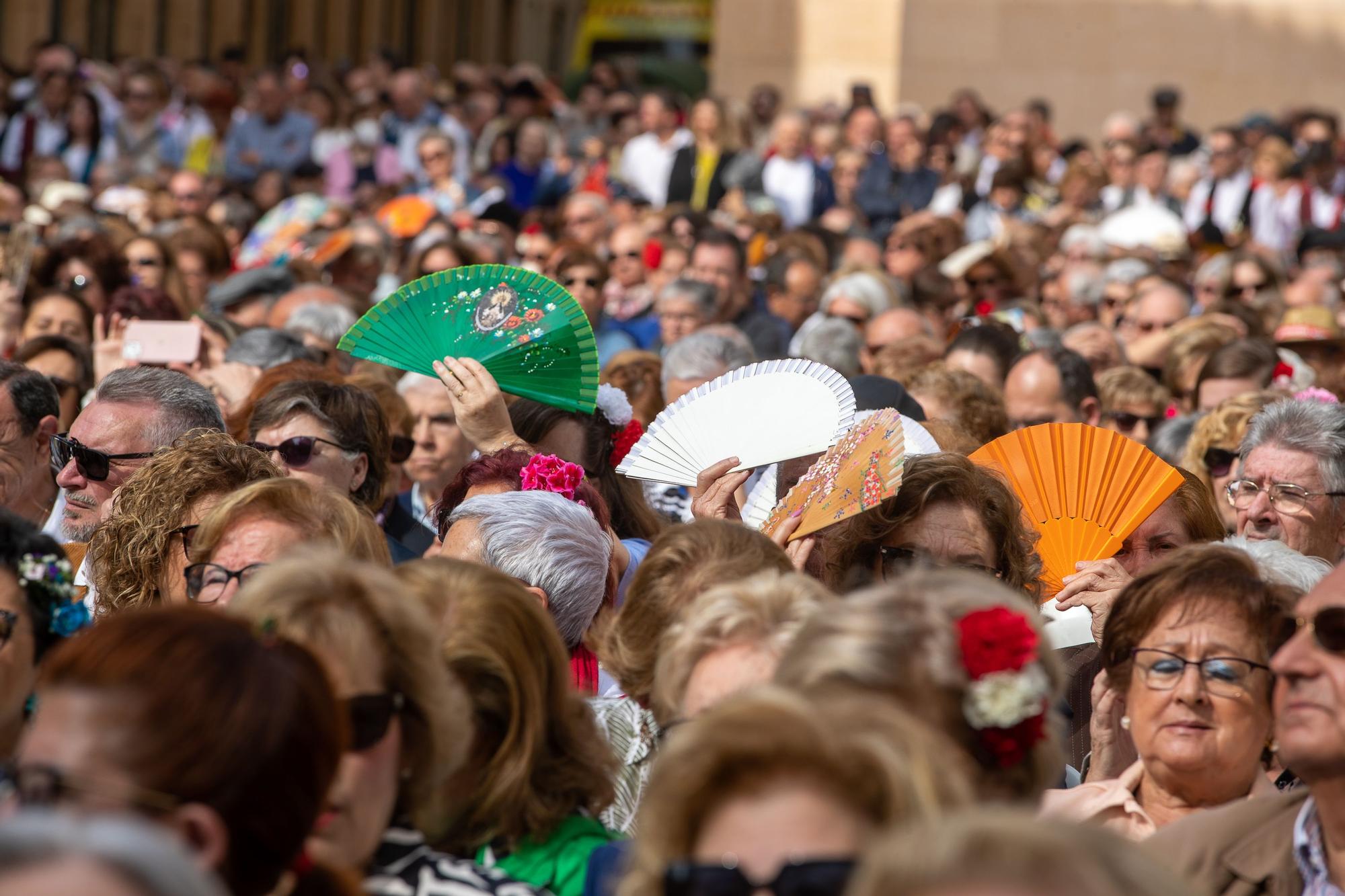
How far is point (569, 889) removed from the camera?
3.24m

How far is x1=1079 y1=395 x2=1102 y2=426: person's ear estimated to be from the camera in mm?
7891

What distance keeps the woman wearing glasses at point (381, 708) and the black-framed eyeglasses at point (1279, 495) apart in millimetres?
3113

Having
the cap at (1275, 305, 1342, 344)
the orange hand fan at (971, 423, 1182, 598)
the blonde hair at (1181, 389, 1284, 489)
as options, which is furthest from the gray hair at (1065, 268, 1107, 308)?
the orange hand fan at (971, 423, 1182, 598)

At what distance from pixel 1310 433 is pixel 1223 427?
1.03 metres

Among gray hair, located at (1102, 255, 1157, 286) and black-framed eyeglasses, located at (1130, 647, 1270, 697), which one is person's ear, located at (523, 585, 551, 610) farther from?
gray hair, located at (1102, 255, 1157, 286)

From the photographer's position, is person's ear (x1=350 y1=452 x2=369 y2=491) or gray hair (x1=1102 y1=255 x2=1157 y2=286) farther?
gray hair (x1=1102 y1=255 x2=1157 y2=286)

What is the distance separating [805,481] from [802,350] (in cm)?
411

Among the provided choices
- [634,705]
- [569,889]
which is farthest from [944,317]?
[569,889]

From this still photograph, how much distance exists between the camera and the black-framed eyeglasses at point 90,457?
531cm

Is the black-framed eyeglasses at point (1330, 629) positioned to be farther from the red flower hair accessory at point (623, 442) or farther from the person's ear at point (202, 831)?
the red flower hair accessory at point (623, 442)

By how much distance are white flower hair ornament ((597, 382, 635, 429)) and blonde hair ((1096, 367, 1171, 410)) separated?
2.88 m

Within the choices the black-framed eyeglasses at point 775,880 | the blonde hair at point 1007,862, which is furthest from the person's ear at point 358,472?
the blonde hair at point 1007,862

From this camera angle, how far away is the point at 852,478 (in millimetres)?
4637

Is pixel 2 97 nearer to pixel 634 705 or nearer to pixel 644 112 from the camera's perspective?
pixel 644 112
